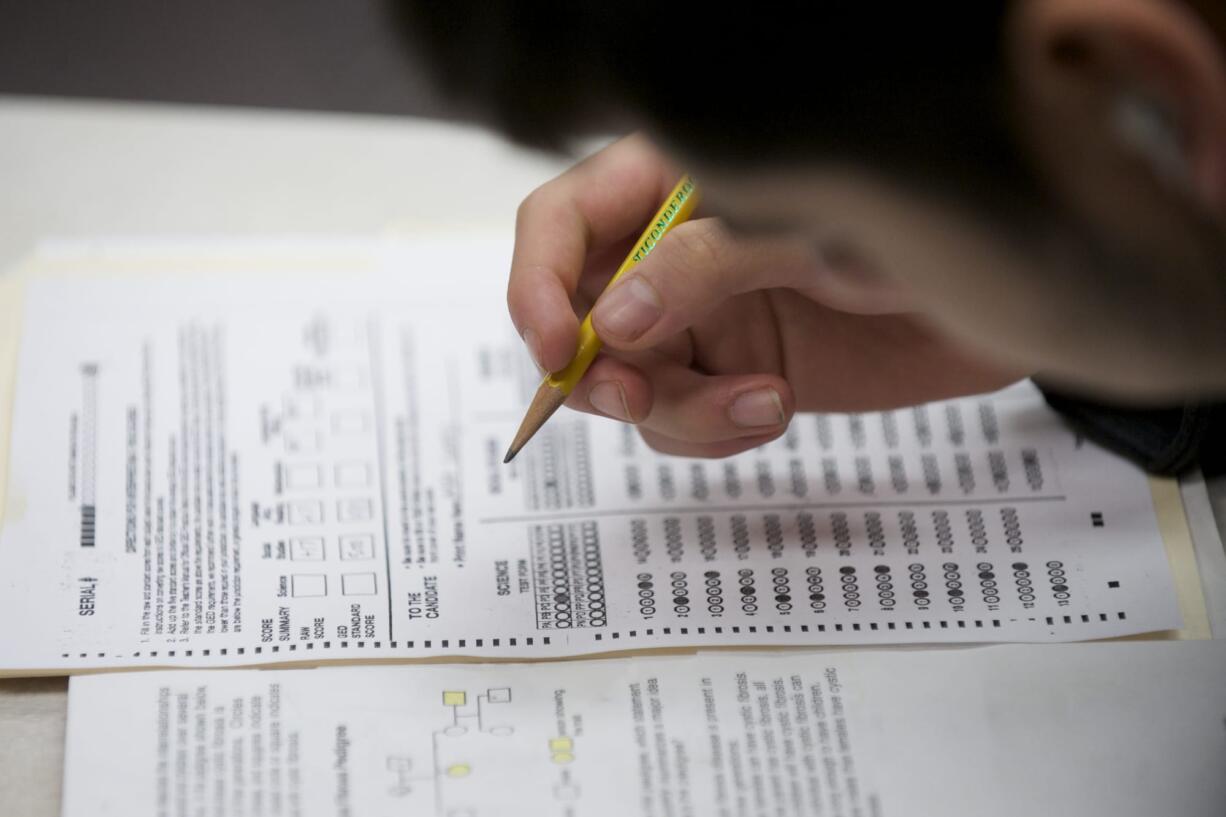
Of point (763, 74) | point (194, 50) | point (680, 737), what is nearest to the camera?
point (763, 74)

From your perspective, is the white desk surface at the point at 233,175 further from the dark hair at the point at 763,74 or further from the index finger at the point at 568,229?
the dark hair at the point at 763,74

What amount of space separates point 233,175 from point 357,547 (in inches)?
12.7

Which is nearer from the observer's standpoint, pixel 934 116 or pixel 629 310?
pixel 934 116

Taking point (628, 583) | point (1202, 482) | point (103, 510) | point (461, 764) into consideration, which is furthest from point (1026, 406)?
point (103, 510)

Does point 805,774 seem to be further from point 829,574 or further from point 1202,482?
point 1202,482

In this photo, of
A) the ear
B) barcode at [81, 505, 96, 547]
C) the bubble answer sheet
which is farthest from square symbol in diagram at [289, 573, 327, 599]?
the ear

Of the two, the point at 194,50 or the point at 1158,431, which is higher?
the point at 194,50

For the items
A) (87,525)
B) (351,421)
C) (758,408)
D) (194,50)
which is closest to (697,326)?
(758,408)

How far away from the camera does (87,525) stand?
59 centimetres

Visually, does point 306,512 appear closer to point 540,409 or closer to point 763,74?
point 540,409

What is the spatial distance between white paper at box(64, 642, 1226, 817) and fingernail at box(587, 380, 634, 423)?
0.12 metres

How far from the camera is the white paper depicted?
0.48 metres

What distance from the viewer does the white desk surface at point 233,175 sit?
75 cm

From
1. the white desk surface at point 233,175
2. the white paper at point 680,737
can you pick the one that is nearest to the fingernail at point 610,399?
the white paper at point 680,737
